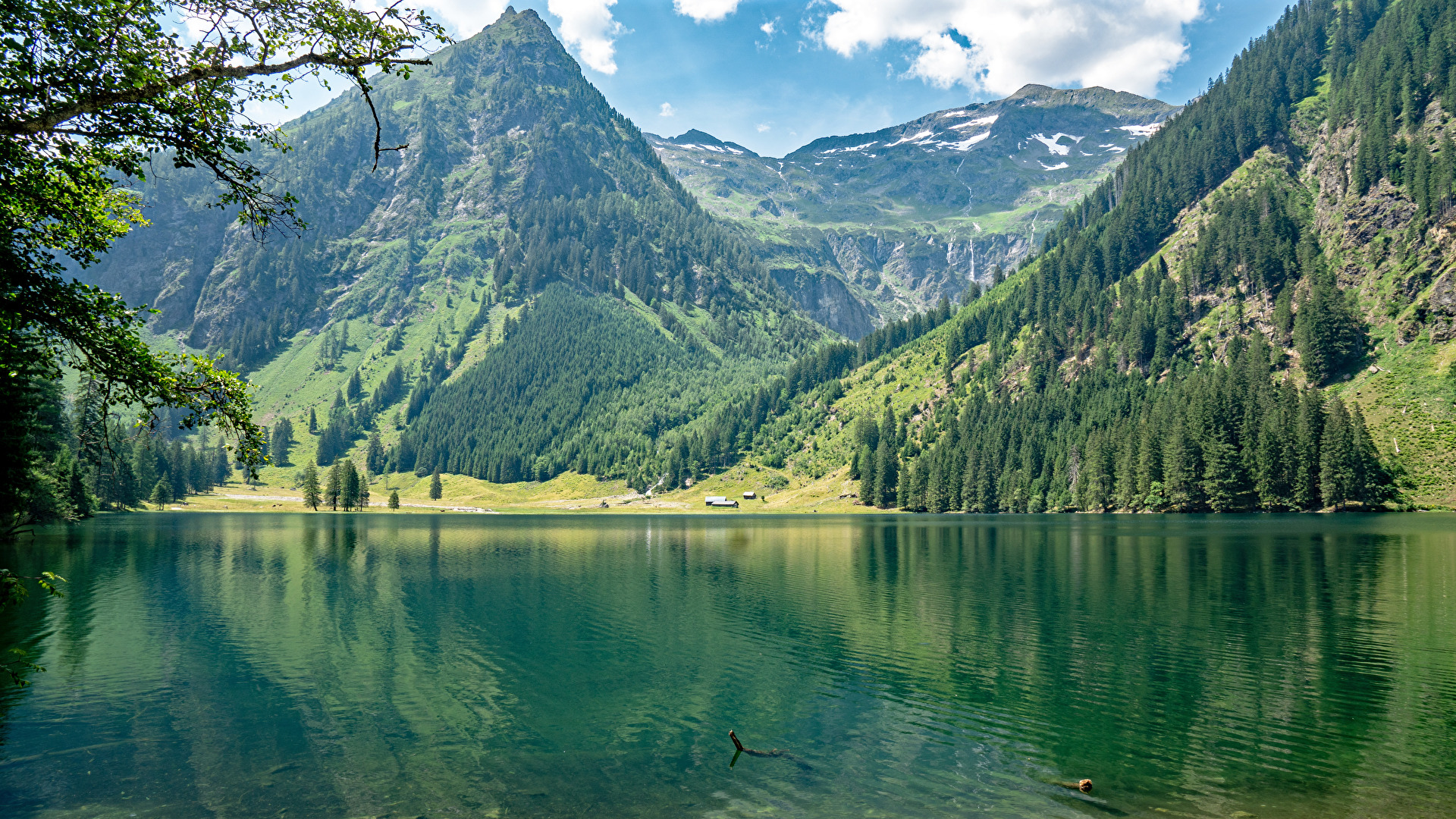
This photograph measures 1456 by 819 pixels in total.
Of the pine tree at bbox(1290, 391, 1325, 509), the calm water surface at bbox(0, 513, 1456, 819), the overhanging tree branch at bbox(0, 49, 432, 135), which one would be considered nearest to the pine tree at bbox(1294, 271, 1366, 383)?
the pine tree at bbox(1290, 391, 1325, 509)

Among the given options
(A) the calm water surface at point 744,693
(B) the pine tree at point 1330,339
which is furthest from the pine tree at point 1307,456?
(A) the calm water surface at point 744,693

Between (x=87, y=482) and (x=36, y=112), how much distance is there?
7589 inches

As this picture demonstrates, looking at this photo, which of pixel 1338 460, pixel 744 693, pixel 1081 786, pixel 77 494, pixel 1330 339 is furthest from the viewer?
pixel 1330 339

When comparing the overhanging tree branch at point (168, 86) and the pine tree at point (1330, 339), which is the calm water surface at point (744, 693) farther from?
the pine tree at point (1330, 339)

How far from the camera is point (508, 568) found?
83.0 m

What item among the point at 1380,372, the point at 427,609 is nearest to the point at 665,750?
the point at 427,609

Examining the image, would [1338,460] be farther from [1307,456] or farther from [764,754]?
[764,754]

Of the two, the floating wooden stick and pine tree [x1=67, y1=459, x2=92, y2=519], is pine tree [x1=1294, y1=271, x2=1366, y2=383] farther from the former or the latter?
pine tree [x1=67, y1=459, x2=92, y2=519]

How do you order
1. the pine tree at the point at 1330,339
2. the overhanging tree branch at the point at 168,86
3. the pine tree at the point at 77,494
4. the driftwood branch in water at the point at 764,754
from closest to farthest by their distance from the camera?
the overhanging tree branch at the point at 168,86 → the driftwood branch in water at the point at 764,754 → the pine tree at the point at 77,494 → the pine tree at the point at 1330,339

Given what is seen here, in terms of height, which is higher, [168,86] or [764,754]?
[168,86]

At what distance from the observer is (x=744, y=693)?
34.8 meters

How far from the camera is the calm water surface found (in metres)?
23.5

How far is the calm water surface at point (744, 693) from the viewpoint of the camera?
77.0ft

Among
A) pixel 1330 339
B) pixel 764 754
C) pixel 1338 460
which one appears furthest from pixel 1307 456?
pixel 764 754
